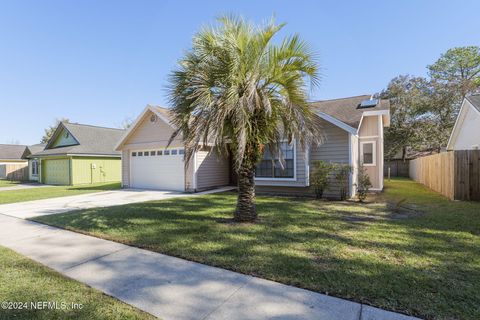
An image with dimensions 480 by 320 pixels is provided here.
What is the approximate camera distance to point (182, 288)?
317 centimetres

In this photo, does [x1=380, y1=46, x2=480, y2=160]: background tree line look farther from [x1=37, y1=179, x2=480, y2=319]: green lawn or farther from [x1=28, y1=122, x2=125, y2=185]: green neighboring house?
[x1=28, y1=122, x2=125, y2=185]: green neighboring house

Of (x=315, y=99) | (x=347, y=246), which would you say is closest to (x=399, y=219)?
(x=347, y=246)

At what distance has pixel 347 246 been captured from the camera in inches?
178

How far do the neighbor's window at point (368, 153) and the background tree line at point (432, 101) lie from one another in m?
16.8

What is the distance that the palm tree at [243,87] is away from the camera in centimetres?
568

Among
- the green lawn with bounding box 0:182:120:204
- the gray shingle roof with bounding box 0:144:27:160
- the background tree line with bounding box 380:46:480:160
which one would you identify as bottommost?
the green lawn with bounding box 0:182:120:204

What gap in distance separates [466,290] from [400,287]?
2.34 ft

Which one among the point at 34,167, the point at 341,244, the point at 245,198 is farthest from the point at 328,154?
the point at 34,167

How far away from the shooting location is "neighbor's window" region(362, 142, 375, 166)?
12.7 meters

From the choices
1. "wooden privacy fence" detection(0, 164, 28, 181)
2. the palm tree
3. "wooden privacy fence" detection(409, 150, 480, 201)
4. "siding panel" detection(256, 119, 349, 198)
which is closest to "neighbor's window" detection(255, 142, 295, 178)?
"siding panel" detection(256, 119, 349, 198)

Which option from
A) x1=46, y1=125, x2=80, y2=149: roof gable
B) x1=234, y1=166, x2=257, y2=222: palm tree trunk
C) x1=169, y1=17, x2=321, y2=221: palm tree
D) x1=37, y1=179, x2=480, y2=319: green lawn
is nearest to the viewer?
x1=37, y1=179, x2=480, y2=319: green lawn

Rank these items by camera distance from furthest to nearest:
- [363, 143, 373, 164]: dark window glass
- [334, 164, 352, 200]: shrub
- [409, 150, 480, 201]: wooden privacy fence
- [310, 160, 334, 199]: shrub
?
[363, 143, 373, 164]: dark window glass < [310, 160, 334, 199]: shrub < [334, 164, 352, 200]: shrub < [409, 150, 480, 201]: wooden privacy fence

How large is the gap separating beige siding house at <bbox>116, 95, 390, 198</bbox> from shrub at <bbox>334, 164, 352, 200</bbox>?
0.30 metres

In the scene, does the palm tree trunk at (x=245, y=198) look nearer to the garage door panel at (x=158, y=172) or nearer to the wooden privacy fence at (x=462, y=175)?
the garage door panel at (x=158, y=172)
